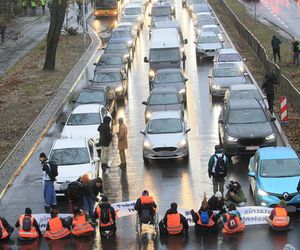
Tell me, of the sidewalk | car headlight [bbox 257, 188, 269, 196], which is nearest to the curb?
the sidewalk

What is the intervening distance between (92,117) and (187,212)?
10.2 metres

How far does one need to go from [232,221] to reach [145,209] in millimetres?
2089

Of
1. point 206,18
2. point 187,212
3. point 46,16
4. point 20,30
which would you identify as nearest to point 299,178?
point 187,212

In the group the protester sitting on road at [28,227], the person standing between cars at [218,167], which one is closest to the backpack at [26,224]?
the protester sitting on road at [28,227]

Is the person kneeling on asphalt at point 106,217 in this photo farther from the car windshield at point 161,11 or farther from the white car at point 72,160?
the car windshield at point 161,11

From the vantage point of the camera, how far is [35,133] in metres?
30.9

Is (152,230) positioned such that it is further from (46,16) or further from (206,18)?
(46,16)

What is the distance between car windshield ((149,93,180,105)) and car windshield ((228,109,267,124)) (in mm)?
4976

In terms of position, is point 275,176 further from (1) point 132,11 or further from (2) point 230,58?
(1) point 132,11

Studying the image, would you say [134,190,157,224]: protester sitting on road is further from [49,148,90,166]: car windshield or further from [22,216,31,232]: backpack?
[49,148,90,166]: car windshield

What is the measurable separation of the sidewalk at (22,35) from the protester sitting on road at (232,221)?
29.2m

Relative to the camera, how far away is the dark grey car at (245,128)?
2498 centimetres

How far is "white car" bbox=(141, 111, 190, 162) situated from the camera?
2536 centimetres

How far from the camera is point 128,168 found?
25.4 m
